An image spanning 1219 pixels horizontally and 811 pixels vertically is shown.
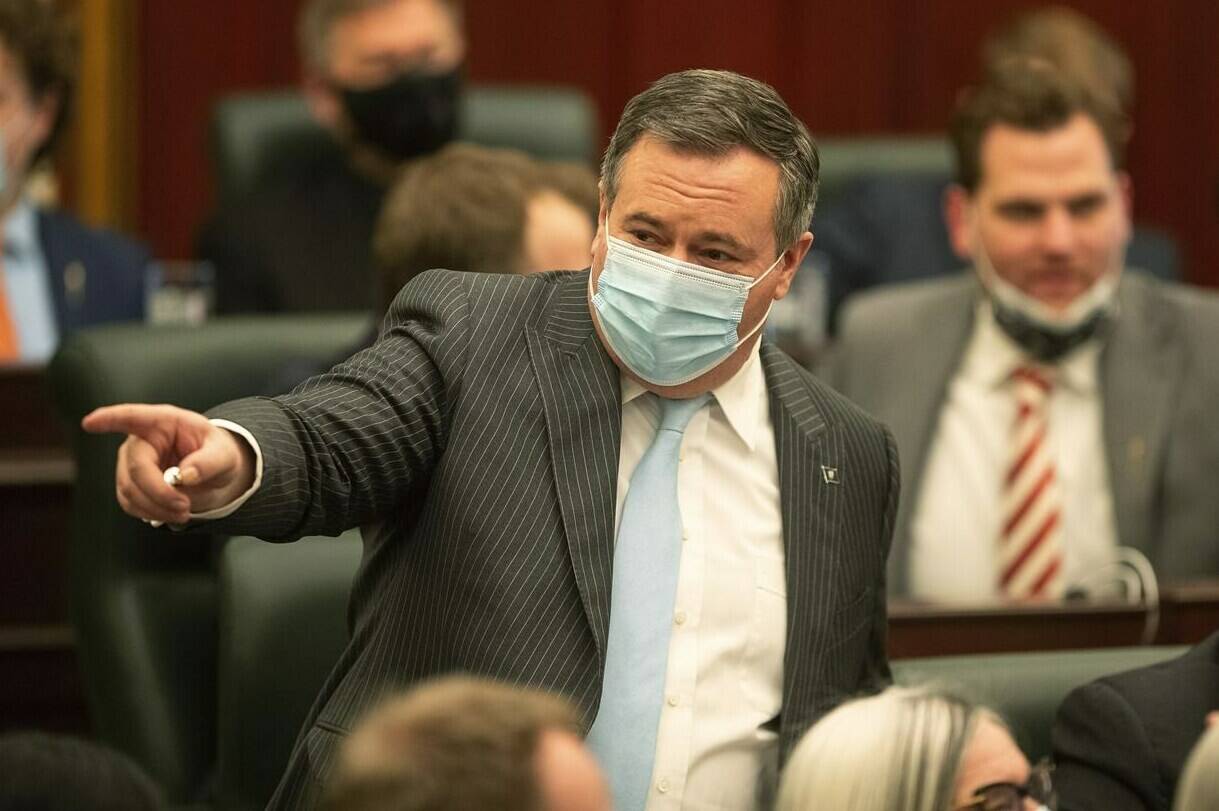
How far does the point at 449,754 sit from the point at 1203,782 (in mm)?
703

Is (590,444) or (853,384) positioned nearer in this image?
(590,444)

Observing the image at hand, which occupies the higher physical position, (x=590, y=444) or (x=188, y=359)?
(x=590, y=444)

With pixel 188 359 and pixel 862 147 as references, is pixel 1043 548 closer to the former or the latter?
pixel 188 359

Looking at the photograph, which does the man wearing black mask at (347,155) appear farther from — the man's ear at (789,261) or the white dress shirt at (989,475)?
the man's ear at (789,261)

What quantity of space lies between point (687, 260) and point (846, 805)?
0.64 meters

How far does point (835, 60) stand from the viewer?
614 centimetres

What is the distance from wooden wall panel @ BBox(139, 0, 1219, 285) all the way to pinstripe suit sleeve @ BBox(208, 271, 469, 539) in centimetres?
391

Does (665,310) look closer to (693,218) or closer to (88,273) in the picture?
(693,218)

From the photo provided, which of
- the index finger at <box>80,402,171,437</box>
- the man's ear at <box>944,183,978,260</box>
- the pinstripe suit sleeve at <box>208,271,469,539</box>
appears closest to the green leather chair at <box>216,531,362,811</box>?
the pinstripe suit sleeve at <box>208,271,469,539</box>

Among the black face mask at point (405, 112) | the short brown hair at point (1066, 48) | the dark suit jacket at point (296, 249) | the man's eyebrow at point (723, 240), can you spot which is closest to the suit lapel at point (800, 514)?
the man's eyebrow at point (723, 240)

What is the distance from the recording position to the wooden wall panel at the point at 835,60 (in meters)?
5.94

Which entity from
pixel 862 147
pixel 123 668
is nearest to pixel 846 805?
pixel 123 668

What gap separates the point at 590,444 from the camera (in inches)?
83.2

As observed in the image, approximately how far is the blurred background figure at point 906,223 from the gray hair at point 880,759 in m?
3.15
